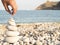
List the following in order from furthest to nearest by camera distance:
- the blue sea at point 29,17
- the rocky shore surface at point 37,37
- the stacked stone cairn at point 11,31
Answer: the blue sea at point 29,17
the rocky shore surface at point 37,37
the stacked stone cairn at point 11,31

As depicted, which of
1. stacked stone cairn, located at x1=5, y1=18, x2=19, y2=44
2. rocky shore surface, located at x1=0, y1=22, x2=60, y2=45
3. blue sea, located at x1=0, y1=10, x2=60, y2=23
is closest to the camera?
stacked stone cairn, located at x1=5, y1=18, x2=19, y2=44

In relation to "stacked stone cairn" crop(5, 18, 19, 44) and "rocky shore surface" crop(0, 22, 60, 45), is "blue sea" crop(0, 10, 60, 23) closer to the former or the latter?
"rocky shore surface" crop(0, 22, 60, 45)

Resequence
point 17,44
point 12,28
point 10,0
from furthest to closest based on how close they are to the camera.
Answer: point 17,44 < point 12,28 < point 10,0

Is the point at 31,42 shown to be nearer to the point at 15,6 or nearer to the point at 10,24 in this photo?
the point at 10,24

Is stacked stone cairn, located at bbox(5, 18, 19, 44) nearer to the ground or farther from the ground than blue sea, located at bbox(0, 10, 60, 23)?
farther from the ground

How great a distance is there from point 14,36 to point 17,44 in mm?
258

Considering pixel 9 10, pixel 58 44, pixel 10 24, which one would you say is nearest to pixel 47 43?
pixel 58 44

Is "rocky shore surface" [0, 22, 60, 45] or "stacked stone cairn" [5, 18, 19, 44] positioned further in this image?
"rocky shore surface" [0, 22, 60, 45]

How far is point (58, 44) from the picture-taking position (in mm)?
4738

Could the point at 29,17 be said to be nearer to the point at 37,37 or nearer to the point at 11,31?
the point at 37,37

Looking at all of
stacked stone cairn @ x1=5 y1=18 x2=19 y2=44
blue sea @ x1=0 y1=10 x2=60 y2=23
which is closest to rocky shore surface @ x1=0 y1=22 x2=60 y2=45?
stacked stone cairn @ x1=5 y1=18 x2=19 y2=44

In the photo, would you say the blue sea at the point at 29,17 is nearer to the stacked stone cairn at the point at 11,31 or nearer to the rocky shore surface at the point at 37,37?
the rocky shore surface at the point at 37,37

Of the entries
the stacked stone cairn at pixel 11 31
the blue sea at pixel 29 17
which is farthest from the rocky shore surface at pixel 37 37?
the blue sea at pixel 29 17

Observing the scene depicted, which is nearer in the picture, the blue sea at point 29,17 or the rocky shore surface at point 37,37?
the rocky shore surface at point 37,37
